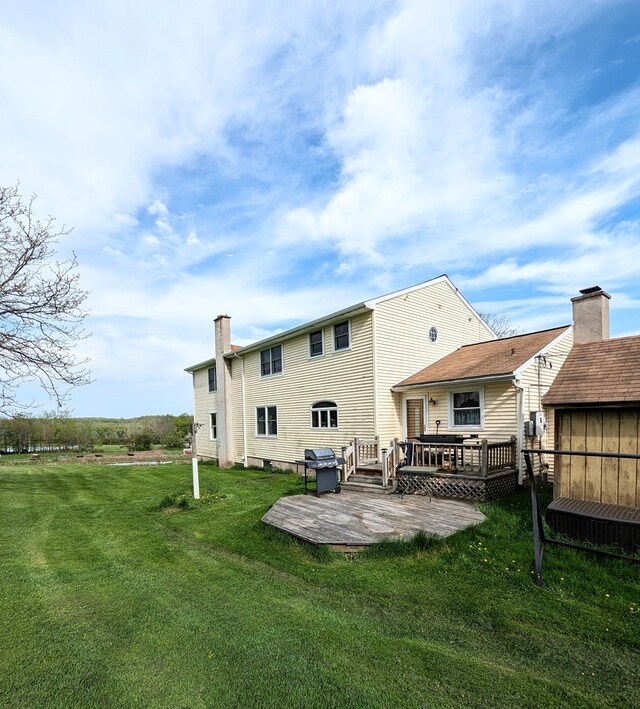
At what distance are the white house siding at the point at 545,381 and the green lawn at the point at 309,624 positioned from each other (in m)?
5.39

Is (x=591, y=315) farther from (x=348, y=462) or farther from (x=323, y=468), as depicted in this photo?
(x=323, y=468)

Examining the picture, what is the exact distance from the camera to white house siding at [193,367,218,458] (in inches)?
Answer: 910

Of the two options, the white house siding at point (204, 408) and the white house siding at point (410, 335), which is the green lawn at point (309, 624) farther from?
the white house siding at point (204, 408)

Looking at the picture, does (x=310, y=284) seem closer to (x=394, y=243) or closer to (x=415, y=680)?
(x=394, y=243)

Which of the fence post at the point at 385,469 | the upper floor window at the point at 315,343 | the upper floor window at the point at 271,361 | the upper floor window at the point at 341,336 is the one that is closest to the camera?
the fence post at the point at 385,469

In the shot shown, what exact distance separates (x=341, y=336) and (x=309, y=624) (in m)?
10.9

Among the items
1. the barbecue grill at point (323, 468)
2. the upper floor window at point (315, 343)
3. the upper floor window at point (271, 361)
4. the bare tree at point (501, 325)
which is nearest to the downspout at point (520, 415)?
the barbecue grill at point (323, 468)

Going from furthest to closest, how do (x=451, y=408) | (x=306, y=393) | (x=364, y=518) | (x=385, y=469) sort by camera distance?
(x=306, y=393)
(x=451, y=408)
(x=385, y=469)
(x=364, y=518)

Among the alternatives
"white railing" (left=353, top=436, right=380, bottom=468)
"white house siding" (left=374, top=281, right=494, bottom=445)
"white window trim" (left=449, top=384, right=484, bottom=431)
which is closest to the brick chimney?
"white window trim" (left=449, top=384, right=484, bottom=431)

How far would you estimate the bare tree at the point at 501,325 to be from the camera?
111ft

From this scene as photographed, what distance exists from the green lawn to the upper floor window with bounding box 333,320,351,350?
26.3ft

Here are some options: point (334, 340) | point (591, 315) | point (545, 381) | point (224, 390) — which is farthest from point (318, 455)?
point (224, 390)

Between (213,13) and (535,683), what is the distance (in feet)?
36.9

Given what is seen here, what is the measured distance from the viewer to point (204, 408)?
24.1 m
